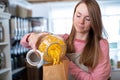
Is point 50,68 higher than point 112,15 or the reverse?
the reverse

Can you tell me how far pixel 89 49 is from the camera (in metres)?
0.87

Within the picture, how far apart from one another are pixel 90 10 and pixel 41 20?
2.63 meters

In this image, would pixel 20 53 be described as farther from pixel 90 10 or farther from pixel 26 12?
pixel 90 10

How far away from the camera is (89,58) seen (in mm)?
843

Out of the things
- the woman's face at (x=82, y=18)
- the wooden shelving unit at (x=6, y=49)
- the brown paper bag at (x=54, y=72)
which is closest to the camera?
the brown paper bag at (x=54, y=72)

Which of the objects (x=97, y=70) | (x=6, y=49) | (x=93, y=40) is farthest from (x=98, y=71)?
(x=6, y=49)

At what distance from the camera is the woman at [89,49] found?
84cm

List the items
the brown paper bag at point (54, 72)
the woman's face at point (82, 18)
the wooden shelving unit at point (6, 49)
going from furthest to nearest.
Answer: the wooden shelving unit at point (6, 49)
the woman's face at point (82, 18)
the brown paper bag at point (54, 72)

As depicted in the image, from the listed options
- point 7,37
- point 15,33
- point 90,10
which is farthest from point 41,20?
point 90,10

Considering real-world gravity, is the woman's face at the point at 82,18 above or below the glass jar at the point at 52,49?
above

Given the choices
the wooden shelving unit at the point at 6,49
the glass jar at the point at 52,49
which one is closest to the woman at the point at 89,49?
the glass jar at the point at 52,49

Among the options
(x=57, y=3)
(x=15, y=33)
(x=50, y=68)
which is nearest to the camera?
(x=50, y=68)

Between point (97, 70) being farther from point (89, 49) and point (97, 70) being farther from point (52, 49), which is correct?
point (52, 49)

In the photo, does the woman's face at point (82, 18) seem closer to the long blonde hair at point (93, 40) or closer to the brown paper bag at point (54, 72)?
the long blonde hair at point (93, 40)
